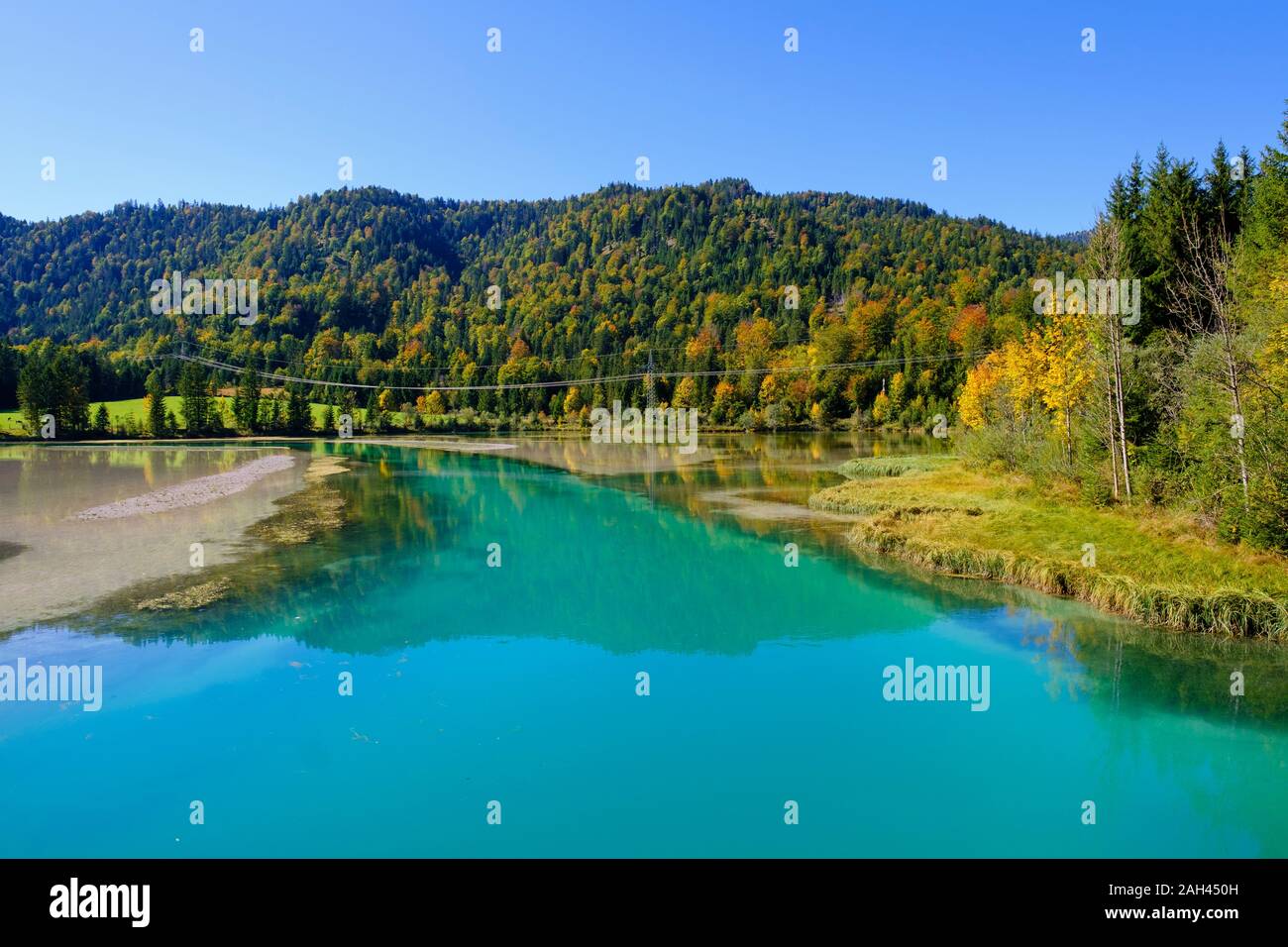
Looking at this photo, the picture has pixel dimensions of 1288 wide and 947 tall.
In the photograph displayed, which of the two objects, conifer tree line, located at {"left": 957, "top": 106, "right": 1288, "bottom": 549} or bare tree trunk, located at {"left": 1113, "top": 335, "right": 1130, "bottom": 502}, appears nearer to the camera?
conifer tree line, located at {"left": 957, "top": 106, "right": 1288, "bottom": 549}

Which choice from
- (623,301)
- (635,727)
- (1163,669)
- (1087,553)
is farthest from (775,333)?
(635,727)

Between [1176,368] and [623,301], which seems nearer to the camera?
[1176,368]

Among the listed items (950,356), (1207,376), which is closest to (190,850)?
(1207,376)

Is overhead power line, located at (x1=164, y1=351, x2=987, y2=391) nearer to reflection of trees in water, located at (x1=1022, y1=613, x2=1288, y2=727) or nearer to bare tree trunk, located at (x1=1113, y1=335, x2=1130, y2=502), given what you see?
bare tree trunk, located at (x1=1113, y1=335, x2=1130, y2=502)

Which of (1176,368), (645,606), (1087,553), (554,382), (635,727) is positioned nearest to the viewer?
(635,727)

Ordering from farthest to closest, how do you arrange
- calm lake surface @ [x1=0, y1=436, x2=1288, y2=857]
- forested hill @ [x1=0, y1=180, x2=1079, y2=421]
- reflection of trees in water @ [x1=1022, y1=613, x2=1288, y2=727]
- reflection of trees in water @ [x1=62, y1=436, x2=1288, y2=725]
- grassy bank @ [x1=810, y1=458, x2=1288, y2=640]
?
1. forested hill @ [x1=0, y1=180, x2=1079, y2=421]
2. grassy bank @ [x1=810, y1=458, x2=1288, y2=640]
3. reflection of trees in water @ [x1=62, y1=436, x2=1288, y2=725]
4. reflection of trees in water @ [x1=1022, y1=613, x2=1288, y2=727]
5. calm lake surface @ [x1=0, y1=436, x2=1288, y2=857]

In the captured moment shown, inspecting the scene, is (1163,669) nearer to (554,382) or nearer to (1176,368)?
(1176,368)

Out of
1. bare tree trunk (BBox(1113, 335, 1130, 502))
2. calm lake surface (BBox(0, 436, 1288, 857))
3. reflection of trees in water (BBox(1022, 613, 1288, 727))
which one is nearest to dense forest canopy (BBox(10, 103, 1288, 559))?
bare tree trunk (BBox(1113, 335, 1130, 502))
